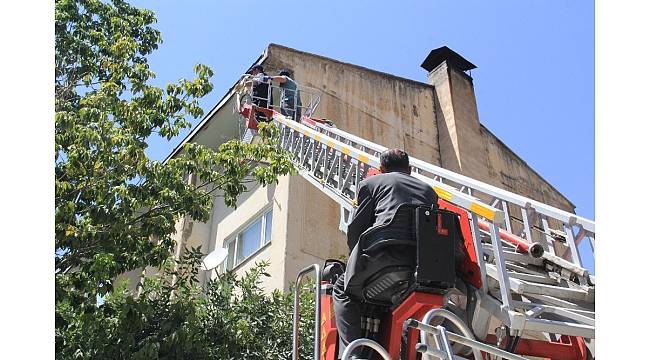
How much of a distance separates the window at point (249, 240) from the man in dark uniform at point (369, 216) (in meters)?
8.38

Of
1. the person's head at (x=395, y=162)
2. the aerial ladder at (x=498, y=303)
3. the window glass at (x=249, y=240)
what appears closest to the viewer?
the aerial ladder at (x=498, y=303)

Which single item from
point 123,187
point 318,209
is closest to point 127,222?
point 123,187

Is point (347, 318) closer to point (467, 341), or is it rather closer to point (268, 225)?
point (467, 341)

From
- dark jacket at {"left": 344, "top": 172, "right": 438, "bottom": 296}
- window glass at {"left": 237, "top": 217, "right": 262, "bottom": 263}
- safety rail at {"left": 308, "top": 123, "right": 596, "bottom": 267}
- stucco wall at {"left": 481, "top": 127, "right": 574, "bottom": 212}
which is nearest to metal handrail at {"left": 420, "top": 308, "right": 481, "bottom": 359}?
dark jacket at {"left": 344, "top": 172, "right": 438, "bottom": 296}

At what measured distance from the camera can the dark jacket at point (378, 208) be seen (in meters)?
3.86

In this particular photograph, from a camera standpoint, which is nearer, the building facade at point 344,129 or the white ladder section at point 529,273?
the white ladder section at point 529,273

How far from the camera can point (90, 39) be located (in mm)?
10453

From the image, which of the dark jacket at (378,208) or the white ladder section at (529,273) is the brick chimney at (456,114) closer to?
the white ladder section at (529,273)

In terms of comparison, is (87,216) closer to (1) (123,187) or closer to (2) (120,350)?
(1) (123,187)

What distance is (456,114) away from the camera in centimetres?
1738

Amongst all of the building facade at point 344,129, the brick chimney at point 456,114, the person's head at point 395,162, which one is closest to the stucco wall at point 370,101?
the building facade at point 344,129

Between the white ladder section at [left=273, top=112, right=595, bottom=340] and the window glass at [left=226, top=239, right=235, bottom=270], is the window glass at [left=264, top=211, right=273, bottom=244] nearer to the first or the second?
the window glass at [left=226, top=239, right=235, bottom=270]

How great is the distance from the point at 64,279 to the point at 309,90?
25.7 ft

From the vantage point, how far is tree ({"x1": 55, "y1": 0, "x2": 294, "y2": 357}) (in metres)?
7.80
